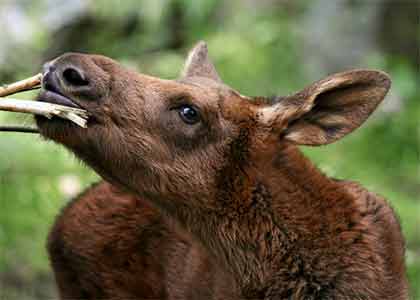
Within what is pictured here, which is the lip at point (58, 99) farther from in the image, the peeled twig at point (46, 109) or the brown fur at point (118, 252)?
the brown fur at point (118, 252)

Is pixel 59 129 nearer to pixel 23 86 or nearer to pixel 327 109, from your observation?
pixel 23 86

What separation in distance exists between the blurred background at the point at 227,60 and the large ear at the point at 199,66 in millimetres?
2432

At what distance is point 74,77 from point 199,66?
135 cm

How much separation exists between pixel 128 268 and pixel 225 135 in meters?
1.59

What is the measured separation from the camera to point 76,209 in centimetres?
825

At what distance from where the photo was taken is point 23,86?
6664 mm

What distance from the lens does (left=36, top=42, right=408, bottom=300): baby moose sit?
6641 millimetres

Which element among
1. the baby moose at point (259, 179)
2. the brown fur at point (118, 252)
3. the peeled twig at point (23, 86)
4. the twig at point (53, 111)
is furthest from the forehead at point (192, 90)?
the brown fur at point (118, 252)

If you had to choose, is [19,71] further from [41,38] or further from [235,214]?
[235,214]

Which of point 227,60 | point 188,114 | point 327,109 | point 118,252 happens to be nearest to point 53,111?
point 188,114

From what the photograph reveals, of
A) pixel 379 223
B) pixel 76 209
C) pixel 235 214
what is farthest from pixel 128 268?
pixel 379 223

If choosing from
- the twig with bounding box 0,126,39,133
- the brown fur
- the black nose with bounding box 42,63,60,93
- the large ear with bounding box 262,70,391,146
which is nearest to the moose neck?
the large ear with bounding box 262,70,391,146

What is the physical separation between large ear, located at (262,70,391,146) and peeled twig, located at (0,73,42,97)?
1.39 meters

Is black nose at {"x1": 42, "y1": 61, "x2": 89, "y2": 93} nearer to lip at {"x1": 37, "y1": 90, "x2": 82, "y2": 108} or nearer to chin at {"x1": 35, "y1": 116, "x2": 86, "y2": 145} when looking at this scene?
lip at {"x1": 37, "y1": 90, "x2": 82, "y2": 108}
